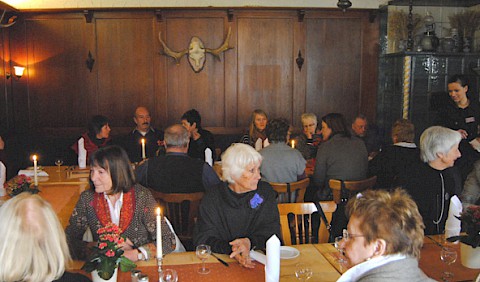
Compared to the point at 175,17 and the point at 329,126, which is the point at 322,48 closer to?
the point at 175,17

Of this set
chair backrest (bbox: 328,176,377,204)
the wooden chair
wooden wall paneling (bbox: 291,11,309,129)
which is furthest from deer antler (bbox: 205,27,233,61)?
the wooden chair

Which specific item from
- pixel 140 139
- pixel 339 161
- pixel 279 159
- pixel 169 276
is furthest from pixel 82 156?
pixel 169 276

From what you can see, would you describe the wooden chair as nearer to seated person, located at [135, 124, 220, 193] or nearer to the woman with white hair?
seated person, located at [135, 124, 220, 193]

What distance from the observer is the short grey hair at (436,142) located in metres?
3.47

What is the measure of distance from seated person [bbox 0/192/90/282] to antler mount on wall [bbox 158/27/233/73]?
228 inches

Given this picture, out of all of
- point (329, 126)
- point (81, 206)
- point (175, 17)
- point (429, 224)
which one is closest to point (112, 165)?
point (81, 206)

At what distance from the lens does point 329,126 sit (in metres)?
5.10

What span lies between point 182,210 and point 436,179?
1910 millimetres

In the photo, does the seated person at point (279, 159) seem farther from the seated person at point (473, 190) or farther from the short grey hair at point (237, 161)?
the seated person at point (473, 190)

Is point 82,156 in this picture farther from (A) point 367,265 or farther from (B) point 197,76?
(A) point 367,265

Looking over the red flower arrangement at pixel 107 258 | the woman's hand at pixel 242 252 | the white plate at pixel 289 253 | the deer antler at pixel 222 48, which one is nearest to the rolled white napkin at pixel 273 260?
the woman's hand at pixel 242 252

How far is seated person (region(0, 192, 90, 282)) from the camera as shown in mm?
1879

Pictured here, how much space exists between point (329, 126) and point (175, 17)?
363 centimetres

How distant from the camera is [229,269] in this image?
260 cm
